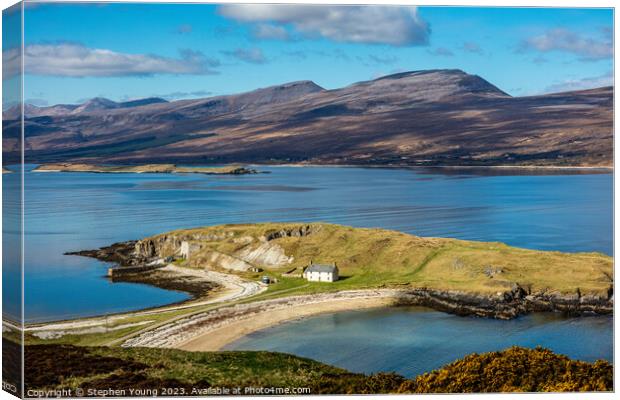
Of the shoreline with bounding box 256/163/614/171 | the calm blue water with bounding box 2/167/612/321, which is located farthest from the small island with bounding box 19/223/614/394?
the shoreline with bounding box 256/163/614/171

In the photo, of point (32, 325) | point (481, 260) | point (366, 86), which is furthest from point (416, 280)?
point (32, 325)

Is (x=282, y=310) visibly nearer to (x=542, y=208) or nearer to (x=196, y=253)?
(x=196, y=253)

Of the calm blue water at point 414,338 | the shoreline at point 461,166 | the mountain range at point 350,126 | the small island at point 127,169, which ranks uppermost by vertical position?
the mountain range at point 350,126

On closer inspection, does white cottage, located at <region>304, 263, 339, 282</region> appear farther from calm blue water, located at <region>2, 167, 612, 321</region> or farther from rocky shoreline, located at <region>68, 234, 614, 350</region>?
calm blue water, located at <region>2, 167, 612, 321</region>

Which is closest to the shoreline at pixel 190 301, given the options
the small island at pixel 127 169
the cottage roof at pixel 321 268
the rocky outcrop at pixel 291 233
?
the cottage roof at pixel 321 268

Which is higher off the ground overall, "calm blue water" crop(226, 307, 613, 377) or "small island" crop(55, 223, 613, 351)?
"small island" crop(55, 223, 613, 351)

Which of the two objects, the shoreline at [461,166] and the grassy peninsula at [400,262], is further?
the shoreline at [461,166]

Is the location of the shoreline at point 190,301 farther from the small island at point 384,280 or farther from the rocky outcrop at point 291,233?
the rocky outcrop at point 291,233
